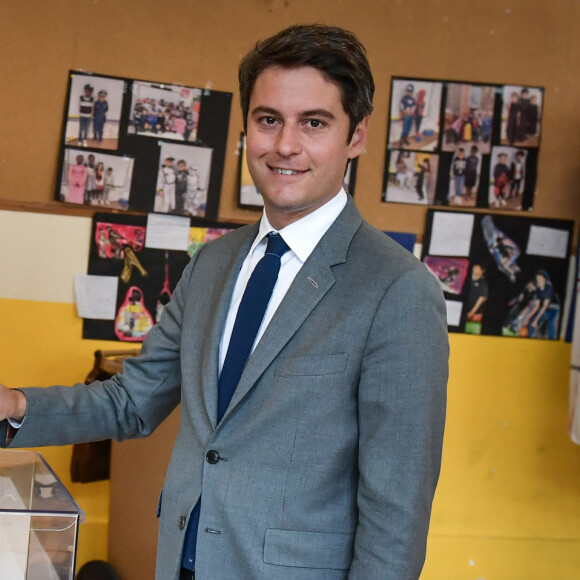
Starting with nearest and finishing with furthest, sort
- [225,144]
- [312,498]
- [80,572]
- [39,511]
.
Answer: [39,511] → [312,498] → [80,572] → [225,144]

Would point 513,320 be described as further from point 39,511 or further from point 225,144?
point 39,511

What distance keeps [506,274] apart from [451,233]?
0.31 m

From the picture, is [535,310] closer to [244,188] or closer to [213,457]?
[244,188]

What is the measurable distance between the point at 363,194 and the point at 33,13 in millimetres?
1501

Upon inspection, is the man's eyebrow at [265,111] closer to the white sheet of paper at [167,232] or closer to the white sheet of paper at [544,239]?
the white sheet of paper at [167,232]

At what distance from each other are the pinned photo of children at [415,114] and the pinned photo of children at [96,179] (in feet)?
3.66

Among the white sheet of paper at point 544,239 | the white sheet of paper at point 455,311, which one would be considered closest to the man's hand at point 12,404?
the white sheet of paper at point 455,311

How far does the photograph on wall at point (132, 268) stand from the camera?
10.5 feet

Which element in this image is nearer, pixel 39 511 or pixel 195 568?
pixel 39 511

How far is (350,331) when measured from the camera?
1.34m

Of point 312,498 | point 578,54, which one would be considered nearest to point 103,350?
point 312,498

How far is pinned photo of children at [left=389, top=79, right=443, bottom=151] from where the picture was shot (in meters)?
3.33

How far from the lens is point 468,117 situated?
3371mm

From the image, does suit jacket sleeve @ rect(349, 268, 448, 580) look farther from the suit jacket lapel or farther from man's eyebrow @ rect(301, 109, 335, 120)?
man's eyebrow @ rect(301, 109, 335, 120)
